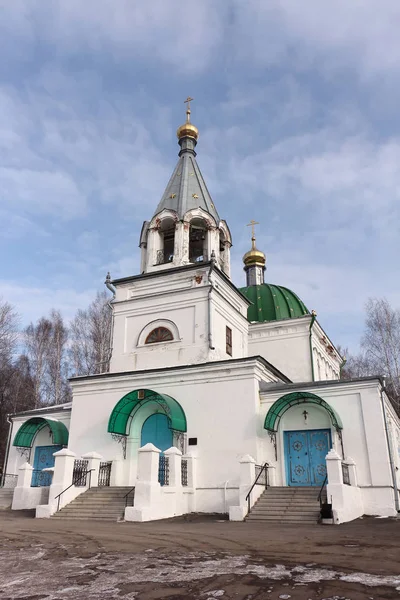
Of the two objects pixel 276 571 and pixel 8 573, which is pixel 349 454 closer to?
pixel 276 571

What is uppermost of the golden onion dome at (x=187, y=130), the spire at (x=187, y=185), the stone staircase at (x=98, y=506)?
the golden onion dome at (x=187, y=130)

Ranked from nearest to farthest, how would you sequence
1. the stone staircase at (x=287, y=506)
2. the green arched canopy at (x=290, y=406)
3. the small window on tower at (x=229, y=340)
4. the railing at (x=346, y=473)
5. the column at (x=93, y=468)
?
1. the stone staircase at (x=287, y=506)
2. the railing at (x=346, y=473)
3. the green arched canopy at (x=290, y=406)
4. the column at (x=93, y=468)
5. the small window on tower at (x=229, y=340)

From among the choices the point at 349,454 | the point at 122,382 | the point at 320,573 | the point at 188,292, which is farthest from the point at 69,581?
the point at 188,292

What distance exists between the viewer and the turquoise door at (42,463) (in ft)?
56.9

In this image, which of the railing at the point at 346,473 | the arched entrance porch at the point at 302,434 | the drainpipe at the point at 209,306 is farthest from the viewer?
the drainpipe at the point at 209,306

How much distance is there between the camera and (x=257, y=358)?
14742mm

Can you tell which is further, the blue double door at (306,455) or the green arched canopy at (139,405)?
the green arched canopy at (139,405)

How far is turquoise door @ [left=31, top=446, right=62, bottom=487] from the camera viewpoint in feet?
56.9

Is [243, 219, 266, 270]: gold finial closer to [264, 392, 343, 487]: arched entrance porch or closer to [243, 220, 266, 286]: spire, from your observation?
[243, 220, 266, 286]: spire

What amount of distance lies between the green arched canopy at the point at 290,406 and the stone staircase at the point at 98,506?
4401 mm

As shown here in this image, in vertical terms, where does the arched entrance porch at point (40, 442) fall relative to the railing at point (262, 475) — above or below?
above

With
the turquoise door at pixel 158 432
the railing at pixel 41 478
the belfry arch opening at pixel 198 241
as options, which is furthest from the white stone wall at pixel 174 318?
the railing at pixel 41 478

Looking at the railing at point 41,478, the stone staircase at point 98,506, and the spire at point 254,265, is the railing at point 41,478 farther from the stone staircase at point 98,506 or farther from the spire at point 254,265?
the spire at point 254,265

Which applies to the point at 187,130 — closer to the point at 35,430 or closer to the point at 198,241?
the point at 198,241
